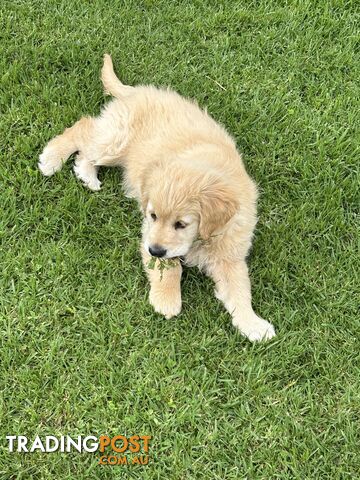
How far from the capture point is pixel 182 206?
2.85m

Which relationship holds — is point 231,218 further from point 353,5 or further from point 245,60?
point 353,5

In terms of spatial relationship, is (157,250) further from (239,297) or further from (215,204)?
(239,297)

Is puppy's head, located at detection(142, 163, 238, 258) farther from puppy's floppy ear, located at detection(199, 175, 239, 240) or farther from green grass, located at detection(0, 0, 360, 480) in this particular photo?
green grass, located at detection(0, 0, 360, 480)

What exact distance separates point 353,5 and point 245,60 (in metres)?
1.18

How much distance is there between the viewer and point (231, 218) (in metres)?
3.00

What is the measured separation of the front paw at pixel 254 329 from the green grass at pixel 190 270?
5cm

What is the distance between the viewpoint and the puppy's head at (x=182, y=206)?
2842 millimetres

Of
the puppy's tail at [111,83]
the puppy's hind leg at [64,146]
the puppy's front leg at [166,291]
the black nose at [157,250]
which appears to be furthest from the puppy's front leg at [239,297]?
the puppy's tail at [111,83]

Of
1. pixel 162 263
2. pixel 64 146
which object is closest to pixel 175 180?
pixel 162 263

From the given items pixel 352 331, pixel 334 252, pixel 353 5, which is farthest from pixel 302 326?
pixel 353 5

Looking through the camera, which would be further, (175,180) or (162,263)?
(162,263)

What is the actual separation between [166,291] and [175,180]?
0.67 metres

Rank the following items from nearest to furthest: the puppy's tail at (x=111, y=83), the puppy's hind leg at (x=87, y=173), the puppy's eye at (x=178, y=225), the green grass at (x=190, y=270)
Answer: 1. the green grass at (x=190, y=270)
2. the puppy's eye at (x=178, y=225)
3. the puppy's hind leg at (x=87, y=173)
4. the puppy's tail at (x=111, y=83)

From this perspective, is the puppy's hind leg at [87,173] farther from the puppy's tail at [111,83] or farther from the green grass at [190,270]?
the puppy's tail at [111,83]
